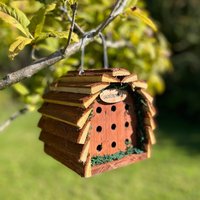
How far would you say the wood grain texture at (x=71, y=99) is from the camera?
6.19 feet

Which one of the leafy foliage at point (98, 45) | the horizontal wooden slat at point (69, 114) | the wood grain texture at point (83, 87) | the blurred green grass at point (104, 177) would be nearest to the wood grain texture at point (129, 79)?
the wood grain texture at point (83, 87)

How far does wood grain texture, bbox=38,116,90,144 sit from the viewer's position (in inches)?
75.7

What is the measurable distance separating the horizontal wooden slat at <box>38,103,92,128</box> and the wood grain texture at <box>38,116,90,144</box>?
0.04m

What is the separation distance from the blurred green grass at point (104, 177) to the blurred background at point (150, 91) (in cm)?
Result: 1

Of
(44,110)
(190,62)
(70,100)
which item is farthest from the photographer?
(190,62)

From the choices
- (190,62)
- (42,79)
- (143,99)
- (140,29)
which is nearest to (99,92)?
(143,99)

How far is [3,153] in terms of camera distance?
7297mm

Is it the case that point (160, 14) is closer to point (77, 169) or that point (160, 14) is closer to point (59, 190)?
point (59, 190)

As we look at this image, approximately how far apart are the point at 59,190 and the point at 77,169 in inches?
143

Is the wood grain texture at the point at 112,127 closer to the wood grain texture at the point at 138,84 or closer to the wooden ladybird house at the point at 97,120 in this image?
the wooden ladybird house at the point at 97,120

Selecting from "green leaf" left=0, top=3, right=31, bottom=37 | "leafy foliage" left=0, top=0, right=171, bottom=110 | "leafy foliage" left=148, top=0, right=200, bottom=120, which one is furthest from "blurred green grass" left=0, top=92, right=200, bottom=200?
"green leaf" left=0, top=3, right=31, bottom=37

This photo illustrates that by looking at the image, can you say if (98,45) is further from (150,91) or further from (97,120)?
(97,120)

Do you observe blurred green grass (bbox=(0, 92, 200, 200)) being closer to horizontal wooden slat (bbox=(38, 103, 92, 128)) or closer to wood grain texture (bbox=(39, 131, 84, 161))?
wood grain texture (bbox=(39, 131, 84, 161))

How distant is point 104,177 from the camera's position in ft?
19.9
